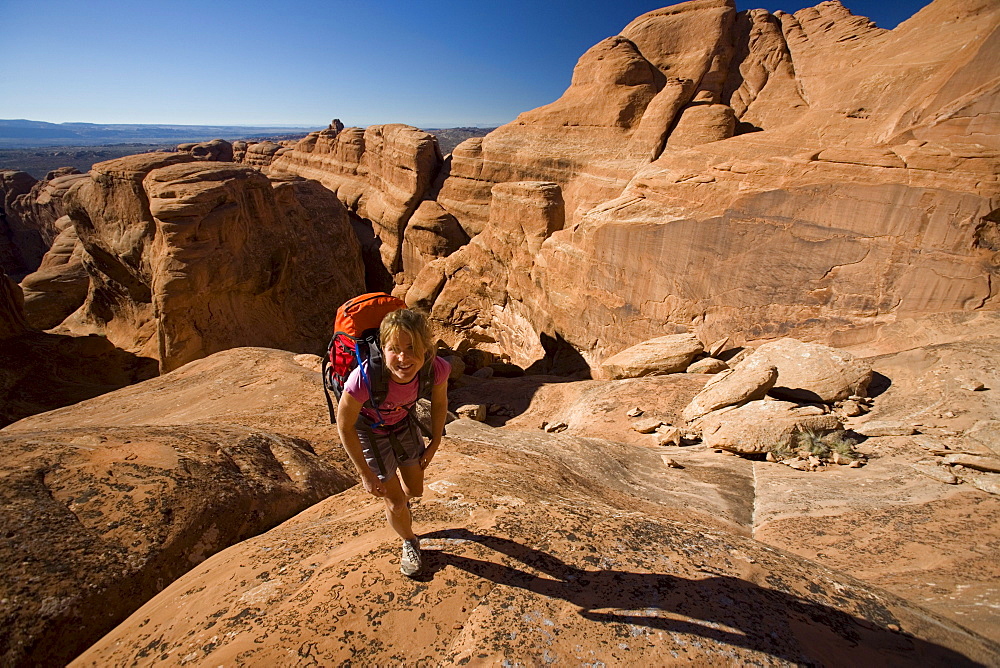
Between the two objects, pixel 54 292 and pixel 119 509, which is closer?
pixel 119 509

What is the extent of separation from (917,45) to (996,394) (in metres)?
9.43

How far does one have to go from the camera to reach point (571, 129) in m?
17.5

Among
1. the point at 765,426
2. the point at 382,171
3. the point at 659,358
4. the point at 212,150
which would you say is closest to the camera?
the point at 765,426

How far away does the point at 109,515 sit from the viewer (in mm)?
2629

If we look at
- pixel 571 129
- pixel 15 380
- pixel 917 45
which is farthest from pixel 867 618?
pixel 571 129

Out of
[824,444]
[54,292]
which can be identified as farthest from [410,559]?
[54,292]

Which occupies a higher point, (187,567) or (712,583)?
(712,583)

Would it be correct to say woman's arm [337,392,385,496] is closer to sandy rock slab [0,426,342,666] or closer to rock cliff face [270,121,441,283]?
sandy rock slab [0,426,342,666]

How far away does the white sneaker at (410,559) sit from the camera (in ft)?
7.45

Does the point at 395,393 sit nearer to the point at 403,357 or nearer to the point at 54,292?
the point at 403,357

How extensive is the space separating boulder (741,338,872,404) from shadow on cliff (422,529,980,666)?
4.41 m

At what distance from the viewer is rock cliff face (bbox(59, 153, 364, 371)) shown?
12.0 meters

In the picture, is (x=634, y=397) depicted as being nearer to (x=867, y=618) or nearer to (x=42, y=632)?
(x=867, y=618)

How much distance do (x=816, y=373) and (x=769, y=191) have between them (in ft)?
12.9
